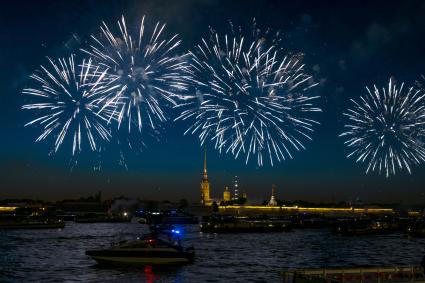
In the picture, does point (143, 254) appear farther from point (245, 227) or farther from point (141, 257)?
point (245, 227)

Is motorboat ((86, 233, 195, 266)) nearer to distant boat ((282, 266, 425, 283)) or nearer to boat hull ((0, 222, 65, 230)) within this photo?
distant boat ((282, 266, 425, 283))

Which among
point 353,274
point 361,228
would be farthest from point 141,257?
point 361,228

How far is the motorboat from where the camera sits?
48875mm

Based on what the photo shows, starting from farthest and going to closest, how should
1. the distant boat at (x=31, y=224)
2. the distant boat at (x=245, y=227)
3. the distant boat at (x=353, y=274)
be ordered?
the distant boat at (x=31, y=224)
the distant boat at (x=245, y=227)
the distant boat at (x=353, y=274)

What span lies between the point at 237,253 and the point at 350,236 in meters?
55.8

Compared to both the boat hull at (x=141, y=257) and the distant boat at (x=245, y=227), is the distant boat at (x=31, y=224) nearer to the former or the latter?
the distant boat at (x=245, y=227)

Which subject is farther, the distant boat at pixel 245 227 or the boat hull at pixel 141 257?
the distant boat at pixel 245 227

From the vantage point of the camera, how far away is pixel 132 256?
4916 cm

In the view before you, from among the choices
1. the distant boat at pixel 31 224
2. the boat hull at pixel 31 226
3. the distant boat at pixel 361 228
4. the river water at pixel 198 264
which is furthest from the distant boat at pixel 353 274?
the distant boat at pixel 31 224

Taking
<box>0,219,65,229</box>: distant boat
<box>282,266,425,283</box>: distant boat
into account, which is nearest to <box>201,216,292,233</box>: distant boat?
<box>0,219,65,229</box>: distant boat

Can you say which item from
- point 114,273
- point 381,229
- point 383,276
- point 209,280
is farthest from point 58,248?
point 381,229

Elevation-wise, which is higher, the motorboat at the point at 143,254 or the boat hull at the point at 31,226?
the boat hull at the point at 31,226

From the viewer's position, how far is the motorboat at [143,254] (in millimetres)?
48875

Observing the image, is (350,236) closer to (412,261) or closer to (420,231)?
(420,231)
